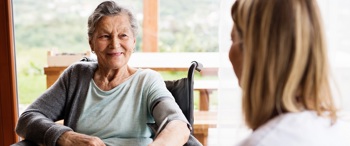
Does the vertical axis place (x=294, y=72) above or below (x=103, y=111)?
above

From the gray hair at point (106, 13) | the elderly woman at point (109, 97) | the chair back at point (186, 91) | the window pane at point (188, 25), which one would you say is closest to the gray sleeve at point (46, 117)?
the elderly woman at point (109, 97)

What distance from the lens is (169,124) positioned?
177 cm

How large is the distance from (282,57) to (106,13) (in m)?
1.16

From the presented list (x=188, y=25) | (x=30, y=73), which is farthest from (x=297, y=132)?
(x=30, y=73)

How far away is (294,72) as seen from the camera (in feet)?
2.90

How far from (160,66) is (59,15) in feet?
2.22

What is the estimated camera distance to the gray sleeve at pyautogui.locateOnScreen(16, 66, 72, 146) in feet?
5.94

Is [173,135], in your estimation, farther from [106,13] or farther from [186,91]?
[106,13]

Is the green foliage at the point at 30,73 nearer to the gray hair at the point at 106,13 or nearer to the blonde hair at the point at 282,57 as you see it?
the gray hair at the point at 106,13

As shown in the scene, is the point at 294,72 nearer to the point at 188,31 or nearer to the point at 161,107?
the point at 161,107

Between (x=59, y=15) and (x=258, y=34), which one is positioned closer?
(x=258, y=34)


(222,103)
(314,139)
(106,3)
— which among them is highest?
(106,3)

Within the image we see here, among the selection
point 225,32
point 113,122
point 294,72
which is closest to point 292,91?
point 294,72

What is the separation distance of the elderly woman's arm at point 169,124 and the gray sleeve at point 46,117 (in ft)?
1.24
